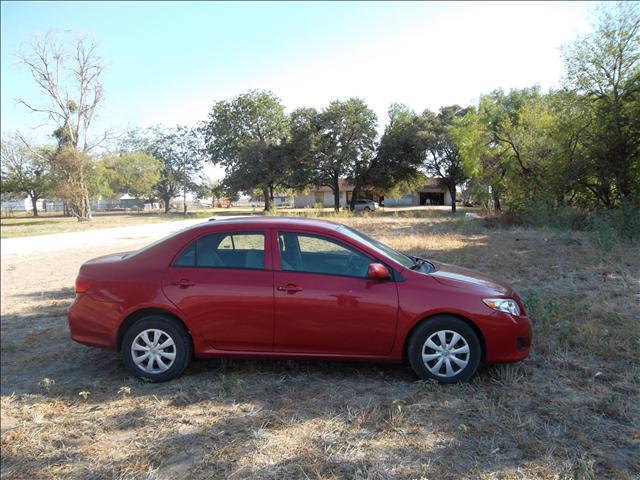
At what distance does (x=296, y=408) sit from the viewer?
11.6 feet

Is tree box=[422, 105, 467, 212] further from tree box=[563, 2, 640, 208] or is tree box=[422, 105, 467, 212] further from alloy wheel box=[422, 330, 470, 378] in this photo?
alloy wheel box=[422, 330, 470, 378]

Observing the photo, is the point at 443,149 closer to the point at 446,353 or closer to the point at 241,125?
the point at 241,125

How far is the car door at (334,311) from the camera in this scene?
387cm

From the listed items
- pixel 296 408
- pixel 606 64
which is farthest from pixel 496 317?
pixel 606 64

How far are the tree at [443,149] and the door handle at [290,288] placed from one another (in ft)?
142

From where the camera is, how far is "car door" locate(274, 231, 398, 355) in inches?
152

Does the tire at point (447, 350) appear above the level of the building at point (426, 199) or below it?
below

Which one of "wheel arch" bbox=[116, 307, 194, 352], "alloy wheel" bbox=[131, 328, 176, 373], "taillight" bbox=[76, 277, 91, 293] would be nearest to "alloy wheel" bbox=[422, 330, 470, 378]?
"wheel arch" bbox=[116, 307, 194, 352]

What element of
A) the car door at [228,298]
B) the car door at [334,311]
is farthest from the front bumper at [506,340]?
the car door at [228,298]

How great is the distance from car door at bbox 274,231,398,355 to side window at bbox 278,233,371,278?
0.01 meters

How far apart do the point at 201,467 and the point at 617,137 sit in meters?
17.5

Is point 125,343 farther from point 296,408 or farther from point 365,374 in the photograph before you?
point 365,374

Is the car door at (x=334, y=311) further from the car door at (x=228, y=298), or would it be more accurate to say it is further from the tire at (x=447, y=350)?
the tire at (x=447, y=350)

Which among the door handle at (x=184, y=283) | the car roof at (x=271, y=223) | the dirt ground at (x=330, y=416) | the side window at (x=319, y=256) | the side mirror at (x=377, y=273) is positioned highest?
the car roof at (x=271, y=223)
